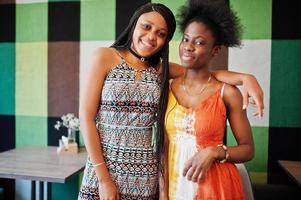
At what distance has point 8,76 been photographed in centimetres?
267

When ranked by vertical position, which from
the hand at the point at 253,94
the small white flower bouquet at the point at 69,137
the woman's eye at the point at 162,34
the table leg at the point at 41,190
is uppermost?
the woman's eye at the point at 162,34

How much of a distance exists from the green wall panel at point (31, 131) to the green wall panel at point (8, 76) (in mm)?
136

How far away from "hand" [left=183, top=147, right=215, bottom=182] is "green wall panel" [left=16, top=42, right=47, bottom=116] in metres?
1.88

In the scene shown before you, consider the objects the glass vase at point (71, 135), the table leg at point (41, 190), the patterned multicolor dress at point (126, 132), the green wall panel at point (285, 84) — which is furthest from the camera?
the glass vase at point (71, 135)

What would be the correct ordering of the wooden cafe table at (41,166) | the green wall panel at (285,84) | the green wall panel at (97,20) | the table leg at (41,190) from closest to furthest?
the wooden cafe table at (41,166) → the table leg at (41,190) → the green wall panel at (285,84) → the green wall panel at (97,20)

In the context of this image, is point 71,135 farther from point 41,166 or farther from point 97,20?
point 97,20

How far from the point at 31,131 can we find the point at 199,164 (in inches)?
79.7

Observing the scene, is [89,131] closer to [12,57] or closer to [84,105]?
[84,105]

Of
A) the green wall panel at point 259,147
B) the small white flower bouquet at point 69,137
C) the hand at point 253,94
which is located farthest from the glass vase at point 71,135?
the hand at point 253,94

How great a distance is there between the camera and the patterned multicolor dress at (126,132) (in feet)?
3.74

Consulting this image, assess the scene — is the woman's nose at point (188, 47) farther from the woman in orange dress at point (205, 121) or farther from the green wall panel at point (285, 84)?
the green wall panel at point (285, 84)

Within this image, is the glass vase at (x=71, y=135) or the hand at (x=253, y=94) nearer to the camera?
the hand at (x=253, y=94)

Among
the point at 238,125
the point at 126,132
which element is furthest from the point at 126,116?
the point at 238,125

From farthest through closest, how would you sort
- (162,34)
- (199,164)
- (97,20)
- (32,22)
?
(32,22) < (97,20) < (162,34) < (199,164)
